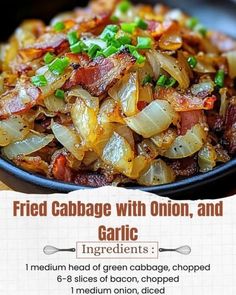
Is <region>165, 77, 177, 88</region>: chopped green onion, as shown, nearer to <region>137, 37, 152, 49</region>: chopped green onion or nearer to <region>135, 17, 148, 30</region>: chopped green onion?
<region>137, 37, 152, 49</region>: chopped green onion

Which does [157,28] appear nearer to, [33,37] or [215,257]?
[33,37]

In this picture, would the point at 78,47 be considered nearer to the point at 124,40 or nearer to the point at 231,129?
the point at 124,40

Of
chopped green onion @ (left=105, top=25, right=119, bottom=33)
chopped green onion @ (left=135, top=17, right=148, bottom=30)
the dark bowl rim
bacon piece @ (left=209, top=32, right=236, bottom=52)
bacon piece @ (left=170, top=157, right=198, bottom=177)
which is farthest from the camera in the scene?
bacon piece @ (left=209, top=32, right=236, bottom=52)

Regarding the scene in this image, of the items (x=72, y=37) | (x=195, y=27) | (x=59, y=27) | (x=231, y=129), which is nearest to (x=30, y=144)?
(x=72, y=37)

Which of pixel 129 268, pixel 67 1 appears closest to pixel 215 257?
pixel 129 268

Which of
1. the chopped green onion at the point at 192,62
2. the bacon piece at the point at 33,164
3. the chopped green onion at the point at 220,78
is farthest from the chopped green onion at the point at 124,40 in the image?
the bacon piece at the point at 33,164

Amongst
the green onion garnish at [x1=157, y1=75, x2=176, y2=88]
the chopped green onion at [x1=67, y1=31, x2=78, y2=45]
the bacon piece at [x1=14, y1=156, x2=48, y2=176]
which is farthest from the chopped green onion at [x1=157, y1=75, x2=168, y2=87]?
the bacon piece at [x1=14, y1=156, x2=48, y2=176]

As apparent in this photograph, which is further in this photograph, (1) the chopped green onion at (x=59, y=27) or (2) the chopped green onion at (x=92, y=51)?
(1) the chopped green onion at (x=59, y=27)

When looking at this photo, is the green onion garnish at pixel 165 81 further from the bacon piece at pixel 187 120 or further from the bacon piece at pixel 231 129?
the bacon piece at pixel 231 129
